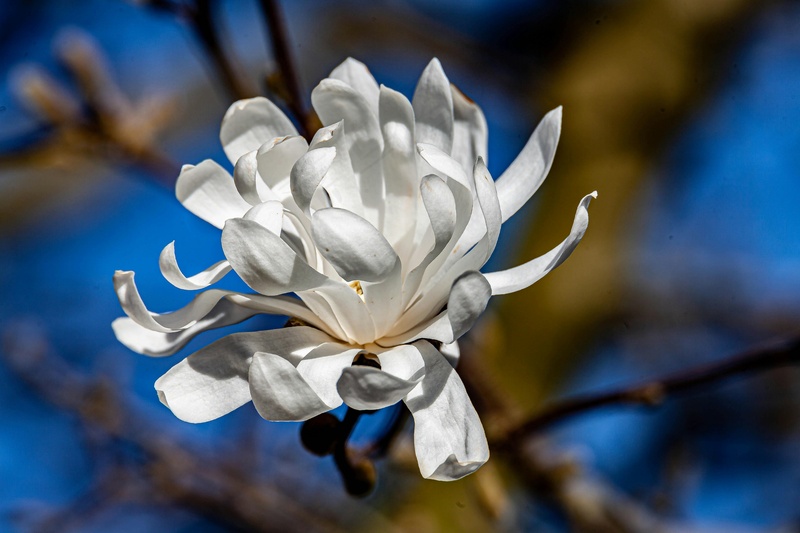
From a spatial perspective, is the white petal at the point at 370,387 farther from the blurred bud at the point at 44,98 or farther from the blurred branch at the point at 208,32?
the blurred bud at the point at 44,98

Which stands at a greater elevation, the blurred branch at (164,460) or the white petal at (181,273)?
the white petal at (181,273)

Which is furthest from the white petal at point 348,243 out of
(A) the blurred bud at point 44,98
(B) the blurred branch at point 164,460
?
(B) the blurred branch at point 164,460

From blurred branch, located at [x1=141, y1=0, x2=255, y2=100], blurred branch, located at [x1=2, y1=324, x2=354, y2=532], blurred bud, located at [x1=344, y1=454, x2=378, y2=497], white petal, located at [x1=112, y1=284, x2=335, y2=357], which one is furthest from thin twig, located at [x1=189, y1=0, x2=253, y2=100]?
blurred branch, located at [x1=2, y1=324, x2=354, y2=532]

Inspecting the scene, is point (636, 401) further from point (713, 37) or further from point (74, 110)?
point (713, 37)

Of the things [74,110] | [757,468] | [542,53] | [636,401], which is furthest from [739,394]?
[74,110]

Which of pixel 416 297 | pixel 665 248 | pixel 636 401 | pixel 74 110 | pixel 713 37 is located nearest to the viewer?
pixel 416 297

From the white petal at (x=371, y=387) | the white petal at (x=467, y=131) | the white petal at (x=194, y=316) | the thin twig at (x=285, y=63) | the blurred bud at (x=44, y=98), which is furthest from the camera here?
the blurred bud at (x=44, y=98)

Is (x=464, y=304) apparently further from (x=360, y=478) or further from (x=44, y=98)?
(x=44, y=98)

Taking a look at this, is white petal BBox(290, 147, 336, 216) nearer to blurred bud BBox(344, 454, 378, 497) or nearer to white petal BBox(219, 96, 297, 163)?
white petal BBox(219, 96, 297, 163)
